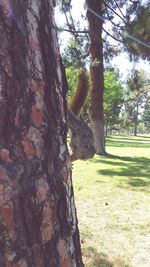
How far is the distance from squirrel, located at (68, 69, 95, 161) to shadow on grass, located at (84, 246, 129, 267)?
4.83ft

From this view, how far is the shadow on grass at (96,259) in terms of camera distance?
3250 mm

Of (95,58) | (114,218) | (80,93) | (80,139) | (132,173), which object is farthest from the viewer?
(95,58)

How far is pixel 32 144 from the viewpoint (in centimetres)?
103

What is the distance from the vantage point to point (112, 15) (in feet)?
38.8

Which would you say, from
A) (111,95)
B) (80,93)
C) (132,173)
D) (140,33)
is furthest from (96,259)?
(111,95)

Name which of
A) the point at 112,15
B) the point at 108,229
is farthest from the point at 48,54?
the point at 112,15

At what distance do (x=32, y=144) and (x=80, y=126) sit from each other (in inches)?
39.0

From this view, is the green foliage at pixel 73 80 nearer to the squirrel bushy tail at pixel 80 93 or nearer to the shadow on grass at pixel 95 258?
the squirrel bushy tail at pixel 80 93

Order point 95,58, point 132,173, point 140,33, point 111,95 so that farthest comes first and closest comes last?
point 111,95, point 95,58, point 140,33, point 132,173

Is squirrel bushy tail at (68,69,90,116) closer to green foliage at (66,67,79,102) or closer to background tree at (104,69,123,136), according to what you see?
green foliage at (66,67,79,102)

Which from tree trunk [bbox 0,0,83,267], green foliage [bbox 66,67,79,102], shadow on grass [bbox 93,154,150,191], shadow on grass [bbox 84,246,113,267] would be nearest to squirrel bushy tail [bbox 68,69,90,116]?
tree trunk [bbox 0,0,83,267]

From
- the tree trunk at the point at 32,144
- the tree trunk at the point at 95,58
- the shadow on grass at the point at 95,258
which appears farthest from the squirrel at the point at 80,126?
the tree trunk at the point at 95,58

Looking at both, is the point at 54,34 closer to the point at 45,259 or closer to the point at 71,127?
the point at 45,259

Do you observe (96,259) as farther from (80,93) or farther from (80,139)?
(80,93)
